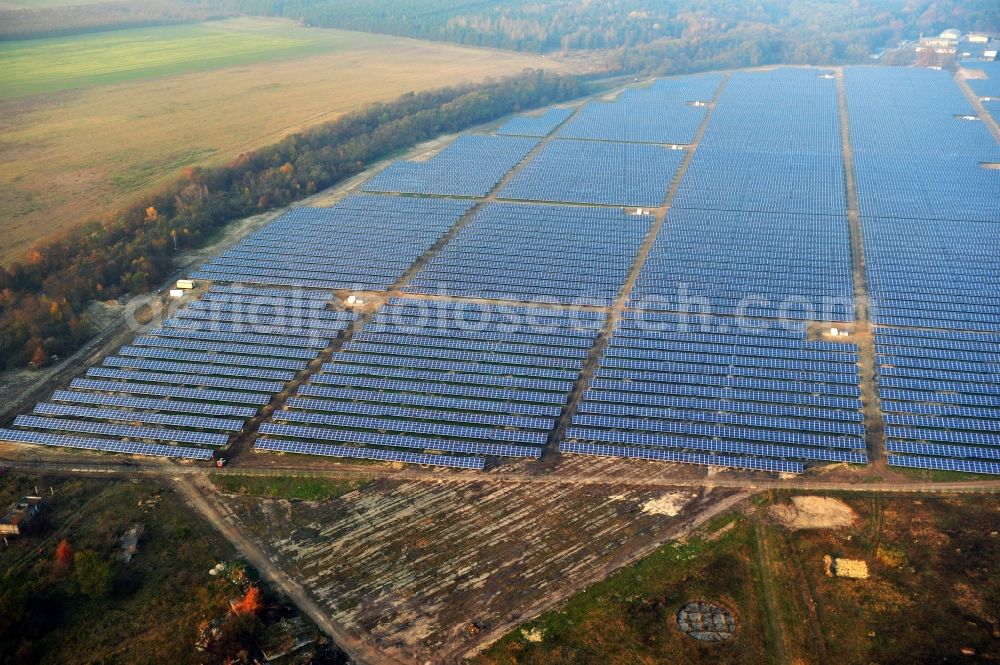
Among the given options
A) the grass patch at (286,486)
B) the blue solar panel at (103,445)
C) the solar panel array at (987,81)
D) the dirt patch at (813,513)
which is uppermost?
the solar panel array at (987,81)

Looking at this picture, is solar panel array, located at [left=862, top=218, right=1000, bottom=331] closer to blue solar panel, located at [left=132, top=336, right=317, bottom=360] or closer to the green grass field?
blue solar panel, located at [left=132, top=336, right=317, bottom=360]

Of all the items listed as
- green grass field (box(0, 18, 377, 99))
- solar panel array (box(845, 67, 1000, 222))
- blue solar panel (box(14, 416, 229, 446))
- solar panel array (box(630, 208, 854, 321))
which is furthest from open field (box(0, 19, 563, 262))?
solar panel array (box(845, 67, 1000, 222))

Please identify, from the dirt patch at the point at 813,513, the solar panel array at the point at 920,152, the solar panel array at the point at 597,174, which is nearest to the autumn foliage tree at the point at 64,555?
the dirt patch at the point at 813,513

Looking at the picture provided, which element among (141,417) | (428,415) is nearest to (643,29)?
(428,415)

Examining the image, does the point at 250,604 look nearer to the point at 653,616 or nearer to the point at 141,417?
the point at 653,616

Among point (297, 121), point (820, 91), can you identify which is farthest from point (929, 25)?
point (297, 121)

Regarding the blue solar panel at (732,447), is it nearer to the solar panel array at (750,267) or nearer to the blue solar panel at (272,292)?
the solar panel array at (750,267)

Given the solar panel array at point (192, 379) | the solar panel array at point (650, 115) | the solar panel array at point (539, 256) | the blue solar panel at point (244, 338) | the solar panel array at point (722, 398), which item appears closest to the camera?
the solar panel array at point (722, 398)
